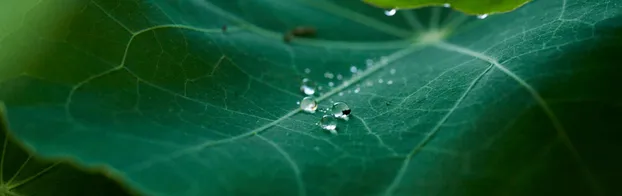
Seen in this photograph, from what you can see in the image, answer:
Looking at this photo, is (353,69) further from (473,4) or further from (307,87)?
(473,4)

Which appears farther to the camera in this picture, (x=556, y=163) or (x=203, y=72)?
(x=203, y=72)

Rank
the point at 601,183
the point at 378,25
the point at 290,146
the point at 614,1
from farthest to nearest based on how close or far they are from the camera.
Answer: the point at 378,25 < the point at 614,1 < the point at 290,146 < the point at 601,183

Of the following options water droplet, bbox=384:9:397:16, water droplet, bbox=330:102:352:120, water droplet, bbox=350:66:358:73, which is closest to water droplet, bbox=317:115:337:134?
water droplet, bbox=330:102:352:120

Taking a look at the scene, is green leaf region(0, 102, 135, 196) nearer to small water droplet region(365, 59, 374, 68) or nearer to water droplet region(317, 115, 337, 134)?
water droplet region(317, 115, 337, 134)

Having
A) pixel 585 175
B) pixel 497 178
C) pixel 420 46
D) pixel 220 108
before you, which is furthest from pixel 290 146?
pixel 420 46

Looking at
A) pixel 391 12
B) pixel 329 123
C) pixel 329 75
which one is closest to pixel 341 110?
pixel 329 123

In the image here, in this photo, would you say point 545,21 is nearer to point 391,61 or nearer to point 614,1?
point 614,1
